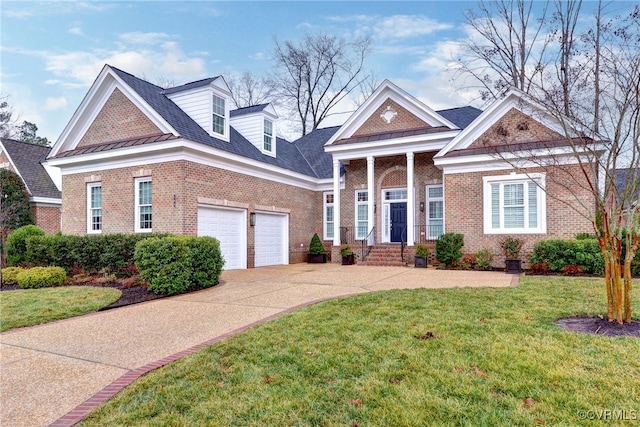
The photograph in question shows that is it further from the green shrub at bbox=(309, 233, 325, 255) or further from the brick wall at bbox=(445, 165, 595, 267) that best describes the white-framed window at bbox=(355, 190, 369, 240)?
the brick wall at bbox=(445, 165, 595, 267)

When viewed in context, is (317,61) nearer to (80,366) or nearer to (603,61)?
(603,61)

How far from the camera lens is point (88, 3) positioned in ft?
35.6

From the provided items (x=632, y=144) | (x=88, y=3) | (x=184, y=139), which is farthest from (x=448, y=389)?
(x=88, y=3)

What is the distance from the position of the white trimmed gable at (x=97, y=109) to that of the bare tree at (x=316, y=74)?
66.9 feet

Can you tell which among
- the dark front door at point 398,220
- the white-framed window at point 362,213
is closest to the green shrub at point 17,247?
the white-framed window at point 362,213

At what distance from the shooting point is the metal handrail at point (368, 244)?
1714cm

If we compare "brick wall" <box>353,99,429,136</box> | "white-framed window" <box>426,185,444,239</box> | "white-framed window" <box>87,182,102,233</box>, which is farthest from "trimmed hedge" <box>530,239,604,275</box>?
"white-framed window" <box>87,182,102,233</box>

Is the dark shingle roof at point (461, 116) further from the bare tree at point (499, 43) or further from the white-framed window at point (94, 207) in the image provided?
the white-framed window at point (94, 207)

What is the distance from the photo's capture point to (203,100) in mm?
14914

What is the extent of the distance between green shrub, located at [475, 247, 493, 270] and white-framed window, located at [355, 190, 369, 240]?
21.0ft

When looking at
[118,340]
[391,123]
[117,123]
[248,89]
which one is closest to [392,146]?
[391,123]

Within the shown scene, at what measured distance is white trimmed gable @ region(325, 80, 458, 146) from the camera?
16.4 metres

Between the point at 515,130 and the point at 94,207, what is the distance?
16.1 metres

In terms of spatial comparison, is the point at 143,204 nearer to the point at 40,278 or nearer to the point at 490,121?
the point at 40,278
